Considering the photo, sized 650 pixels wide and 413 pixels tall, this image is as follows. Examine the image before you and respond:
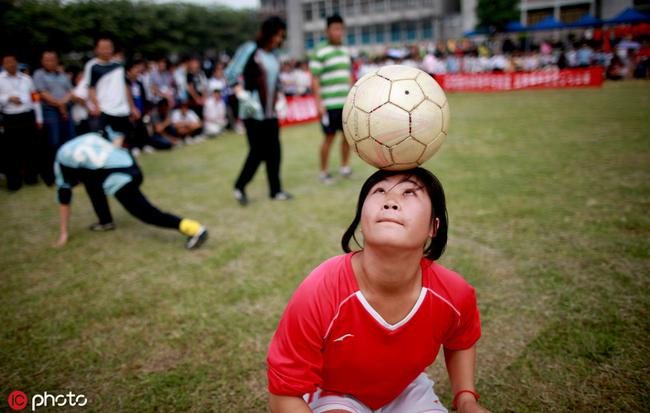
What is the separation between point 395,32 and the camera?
55.8m

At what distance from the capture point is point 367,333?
1.52 metres

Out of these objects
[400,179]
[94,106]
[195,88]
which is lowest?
[400,179]

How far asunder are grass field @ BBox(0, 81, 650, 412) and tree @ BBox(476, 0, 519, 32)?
3921cm

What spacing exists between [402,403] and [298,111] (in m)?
12.7

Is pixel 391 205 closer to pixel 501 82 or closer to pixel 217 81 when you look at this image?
pixel 217 81

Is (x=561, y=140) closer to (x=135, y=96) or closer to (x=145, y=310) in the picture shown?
(x=145, y=310)

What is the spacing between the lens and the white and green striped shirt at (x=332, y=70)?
5969 mm

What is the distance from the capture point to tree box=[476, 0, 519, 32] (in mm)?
39938

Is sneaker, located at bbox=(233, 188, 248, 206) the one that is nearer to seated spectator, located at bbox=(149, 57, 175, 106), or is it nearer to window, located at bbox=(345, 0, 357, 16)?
seated spectator, located at bbox=(149, 57, 175, 106)

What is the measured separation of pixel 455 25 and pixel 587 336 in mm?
53509

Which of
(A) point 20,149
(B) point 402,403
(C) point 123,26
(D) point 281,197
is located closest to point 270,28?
(D) point 281,197

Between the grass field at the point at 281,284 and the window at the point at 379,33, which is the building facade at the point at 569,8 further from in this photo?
the grass field at the point at 281,284

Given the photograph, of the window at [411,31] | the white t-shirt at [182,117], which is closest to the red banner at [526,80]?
the white t-shirt at [182,117]

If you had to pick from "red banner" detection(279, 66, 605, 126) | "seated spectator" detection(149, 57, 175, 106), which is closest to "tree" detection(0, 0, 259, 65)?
"seated spectator" detection(149, 57, 175, 106)
